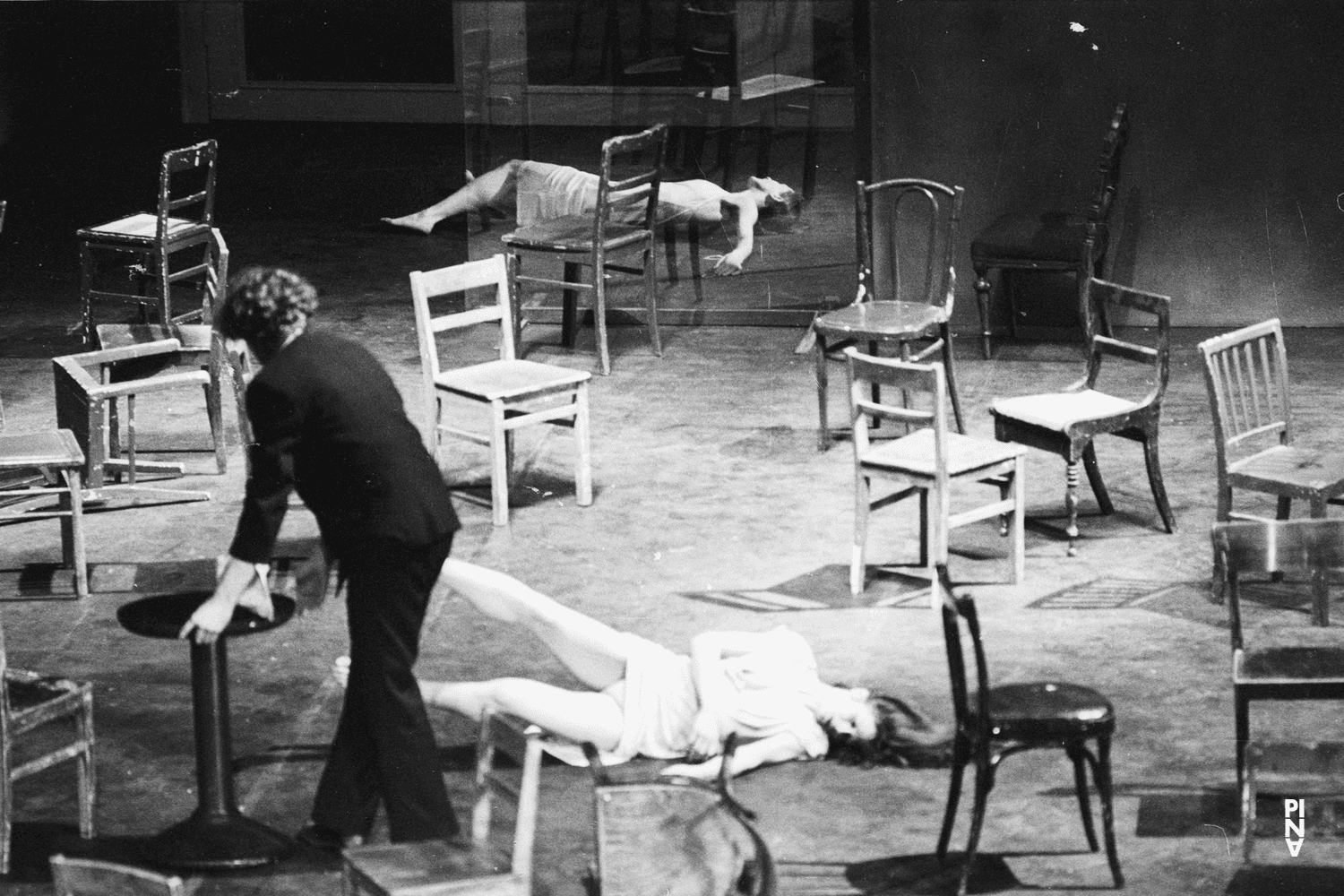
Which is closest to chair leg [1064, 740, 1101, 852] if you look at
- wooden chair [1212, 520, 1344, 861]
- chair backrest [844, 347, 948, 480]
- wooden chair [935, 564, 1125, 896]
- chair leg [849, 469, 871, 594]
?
wooden chair [935, 564, 1125, 896]

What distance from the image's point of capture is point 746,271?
10.1 metres

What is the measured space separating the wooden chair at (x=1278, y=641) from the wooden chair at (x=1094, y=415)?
1.53 m

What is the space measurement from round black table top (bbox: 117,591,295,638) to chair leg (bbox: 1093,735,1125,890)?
1825mm

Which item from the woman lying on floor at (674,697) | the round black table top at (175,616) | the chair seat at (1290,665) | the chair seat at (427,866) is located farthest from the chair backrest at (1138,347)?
the chair seat at (427,866)

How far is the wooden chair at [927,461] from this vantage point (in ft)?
20.1

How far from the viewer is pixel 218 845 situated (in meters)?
4.68

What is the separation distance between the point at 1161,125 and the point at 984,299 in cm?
125

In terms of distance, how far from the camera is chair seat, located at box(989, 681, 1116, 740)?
175 inches

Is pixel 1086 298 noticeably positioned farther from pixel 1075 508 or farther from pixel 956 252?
pixel 956 252

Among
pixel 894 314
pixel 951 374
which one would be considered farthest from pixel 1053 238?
pixel 894 314

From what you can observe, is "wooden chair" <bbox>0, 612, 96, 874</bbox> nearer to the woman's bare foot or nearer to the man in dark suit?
the man in dark suit

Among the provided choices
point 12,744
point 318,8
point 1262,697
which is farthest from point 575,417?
point 318,8

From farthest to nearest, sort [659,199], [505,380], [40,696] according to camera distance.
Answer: [659,199] → [505,380] → [40,696]

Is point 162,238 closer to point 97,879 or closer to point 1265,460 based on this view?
point 1265,460
